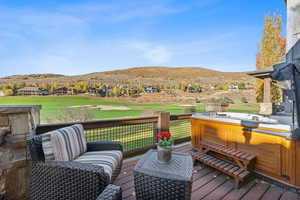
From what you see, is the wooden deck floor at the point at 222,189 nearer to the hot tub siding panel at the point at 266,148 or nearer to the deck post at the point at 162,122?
the hot tub siding panel at the point at 266,148

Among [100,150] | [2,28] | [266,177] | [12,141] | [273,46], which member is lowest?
[266,177]

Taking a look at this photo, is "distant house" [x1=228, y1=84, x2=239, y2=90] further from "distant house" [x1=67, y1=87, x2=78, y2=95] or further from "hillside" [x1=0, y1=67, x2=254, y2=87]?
"distant house" [x1=67, y1=87, x2=78, y2=95]

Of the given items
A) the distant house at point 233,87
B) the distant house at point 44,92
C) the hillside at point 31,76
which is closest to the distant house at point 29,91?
the distant house at point 44,92

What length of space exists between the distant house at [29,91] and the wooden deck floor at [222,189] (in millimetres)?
3192

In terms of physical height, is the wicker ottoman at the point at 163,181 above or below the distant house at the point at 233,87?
below

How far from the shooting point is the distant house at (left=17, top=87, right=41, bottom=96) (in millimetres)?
3621

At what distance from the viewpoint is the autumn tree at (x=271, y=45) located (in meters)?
8.57

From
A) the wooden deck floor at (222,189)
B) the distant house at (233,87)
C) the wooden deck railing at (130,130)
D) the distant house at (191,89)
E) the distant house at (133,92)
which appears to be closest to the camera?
the wooden deck floor at (222,189)

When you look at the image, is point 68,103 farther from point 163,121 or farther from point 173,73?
point 173,73

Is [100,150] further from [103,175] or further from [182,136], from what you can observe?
[182,136]

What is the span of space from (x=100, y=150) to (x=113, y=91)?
4036 millimetres

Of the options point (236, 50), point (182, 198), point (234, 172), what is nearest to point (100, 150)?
point (182, 198)

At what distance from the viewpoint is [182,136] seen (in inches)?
177

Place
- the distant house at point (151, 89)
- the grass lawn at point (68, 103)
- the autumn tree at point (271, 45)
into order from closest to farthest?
the grass lawn at point (68, 103) < the distant house at point (151, 89) < the autumn tree at point (271, 45)
